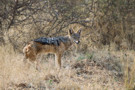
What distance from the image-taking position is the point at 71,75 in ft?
20.0

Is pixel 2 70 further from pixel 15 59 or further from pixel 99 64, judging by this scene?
pixel 99 64

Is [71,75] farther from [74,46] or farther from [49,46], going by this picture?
[74,46]

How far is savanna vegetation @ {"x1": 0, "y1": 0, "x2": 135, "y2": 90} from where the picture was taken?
5410 millimetres

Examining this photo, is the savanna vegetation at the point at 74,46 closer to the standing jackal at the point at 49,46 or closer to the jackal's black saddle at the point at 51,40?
the standing jackal at the point at 49,46

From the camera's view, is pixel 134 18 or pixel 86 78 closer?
pixel 86 78

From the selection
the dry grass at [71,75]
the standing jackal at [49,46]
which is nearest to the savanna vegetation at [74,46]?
the dry grass at [71,75]

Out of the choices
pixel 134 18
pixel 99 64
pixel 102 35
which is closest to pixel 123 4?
pixel 134 18

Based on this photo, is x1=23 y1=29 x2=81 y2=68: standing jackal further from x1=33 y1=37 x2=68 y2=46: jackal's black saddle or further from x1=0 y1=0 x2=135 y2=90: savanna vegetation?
x1=0 y1=0 x2=135 y2=90: savanna vegetation

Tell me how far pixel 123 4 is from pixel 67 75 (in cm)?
572

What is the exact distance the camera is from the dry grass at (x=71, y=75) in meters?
5.12

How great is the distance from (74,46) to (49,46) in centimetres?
260

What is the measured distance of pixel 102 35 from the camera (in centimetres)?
1055

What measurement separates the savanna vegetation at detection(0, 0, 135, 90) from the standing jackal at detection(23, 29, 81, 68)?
1.13 feet

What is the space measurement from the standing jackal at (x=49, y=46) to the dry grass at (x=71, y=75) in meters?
0.37
